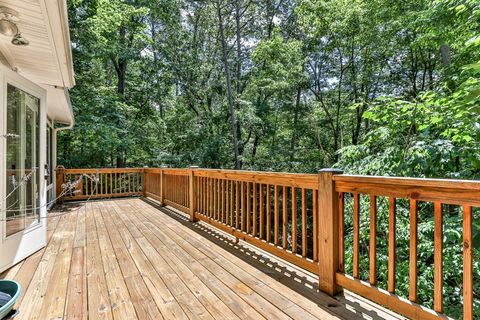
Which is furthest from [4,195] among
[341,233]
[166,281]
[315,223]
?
[341,233]

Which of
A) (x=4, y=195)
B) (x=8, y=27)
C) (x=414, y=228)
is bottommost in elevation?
(x=414, y=228)

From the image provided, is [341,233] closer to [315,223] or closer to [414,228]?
[315,223]

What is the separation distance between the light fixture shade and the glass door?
67 cm

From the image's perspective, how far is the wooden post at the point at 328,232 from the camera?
81.5 inches

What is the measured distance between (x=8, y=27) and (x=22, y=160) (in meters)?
1.45

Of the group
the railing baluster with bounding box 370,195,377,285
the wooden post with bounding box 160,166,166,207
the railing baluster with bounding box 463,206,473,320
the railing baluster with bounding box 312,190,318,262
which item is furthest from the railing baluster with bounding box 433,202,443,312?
the wooden post with bounding box 160,166,166,207

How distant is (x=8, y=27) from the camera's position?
2.23 meters

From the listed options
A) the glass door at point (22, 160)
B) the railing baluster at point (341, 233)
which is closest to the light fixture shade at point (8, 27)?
the glass door at point (22, 160)

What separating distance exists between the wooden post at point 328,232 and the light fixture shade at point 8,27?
274 centimetres

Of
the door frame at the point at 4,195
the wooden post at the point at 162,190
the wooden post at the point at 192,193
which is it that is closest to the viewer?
the door frame at the point at 4,195

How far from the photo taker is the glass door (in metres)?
2.78

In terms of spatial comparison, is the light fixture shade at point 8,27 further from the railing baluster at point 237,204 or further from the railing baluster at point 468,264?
the railing baluster at point 468,264

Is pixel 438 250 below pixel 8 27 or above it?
below

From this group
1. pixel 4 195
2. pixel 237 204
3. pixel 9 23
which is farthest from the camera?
pixel 237 204
